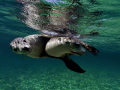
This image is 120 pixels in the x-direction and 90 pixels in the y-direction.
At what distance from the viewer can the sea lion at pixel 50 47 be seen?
2.42 meters

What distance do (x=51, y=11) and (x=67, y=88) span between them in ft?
25.7

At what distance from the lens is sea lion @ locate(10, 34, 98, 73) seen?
7.95 ft

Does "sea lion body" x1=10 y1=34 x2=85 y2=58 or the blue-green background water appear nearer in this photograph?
"sea lion body" x1=10 y1=34 x2=85 y2=58

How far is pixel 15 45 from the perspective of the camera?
2.46m

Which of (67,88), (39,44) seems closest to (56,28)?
(67,88)

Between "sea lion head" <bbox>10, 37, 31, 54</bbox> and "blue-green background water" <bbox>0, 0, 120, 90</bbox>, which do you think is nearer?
"sea lion head" <bbox>10, 37, 31, 54</bbox>

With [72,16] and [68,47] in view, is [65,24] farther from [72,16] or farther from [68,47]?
[68,47]

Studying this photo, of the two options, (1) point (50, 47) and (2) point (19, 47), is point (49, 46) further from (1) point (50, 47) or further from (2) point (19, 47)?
(2) point (19, 47)

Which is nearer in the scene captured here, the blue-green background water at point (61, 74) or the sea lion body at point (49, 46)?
the sea lion body at point (49, 46)

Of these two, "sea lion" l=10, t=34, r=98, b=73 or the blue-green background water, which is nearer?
"sea lion" l=10, t=34, r=98, b=73

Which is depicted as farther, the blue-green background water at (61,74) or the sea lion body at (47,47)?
the blue-green background water at (61,74)

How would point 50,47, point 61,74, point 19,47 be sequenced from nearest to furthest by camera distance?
point 19,47
point 50,47
point 61,74

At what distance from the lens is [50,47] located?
290 centimetres

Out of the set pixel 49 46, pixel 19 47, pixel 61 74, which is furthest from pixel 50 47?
pixel 61 74
